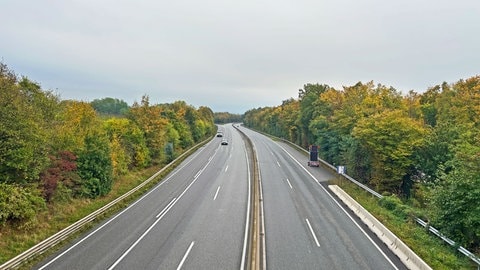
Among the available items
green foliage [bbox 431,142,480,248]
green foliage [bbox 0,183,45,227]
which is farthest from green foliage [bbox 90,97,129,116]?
green foliage [bbox 431,142,480,248]

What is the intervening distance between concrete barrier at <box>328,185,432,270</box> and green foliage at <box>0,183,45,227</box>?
62.4ft

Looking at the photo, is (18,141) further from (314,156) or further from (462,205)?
(314,156)

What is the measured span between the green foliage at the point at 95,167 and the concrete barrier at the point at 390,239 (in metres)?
19.0

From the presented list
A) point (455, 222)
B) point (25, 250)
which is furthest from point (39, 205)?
point (455, 222)

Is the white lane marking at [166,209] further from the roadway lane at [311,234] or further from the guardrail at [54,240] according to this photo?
the roadway lane at [311,234]

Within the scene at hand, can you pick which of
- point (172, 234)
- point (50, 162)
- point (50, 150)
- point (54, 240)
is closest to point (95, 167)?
A: point (50, 150)

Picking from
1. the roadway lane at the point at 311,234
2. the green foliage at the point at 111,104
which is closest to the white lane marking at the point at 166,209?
the roadway lane at the point at 311,234

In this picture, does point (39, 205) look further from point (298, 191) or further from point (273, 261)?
point (298, 191)

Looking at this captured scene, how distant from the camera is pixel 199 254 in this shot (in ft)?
53.6

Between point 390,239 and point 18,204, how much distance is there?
767 inches

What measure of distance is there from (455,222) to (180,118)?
5394 centimetres

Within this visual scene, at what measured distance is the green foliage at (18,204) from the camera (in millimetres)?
17312

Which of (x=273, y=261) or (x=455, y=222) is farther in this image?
(x=455, y=222)

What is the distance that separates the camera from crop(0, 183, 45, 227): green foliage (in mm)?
17312
